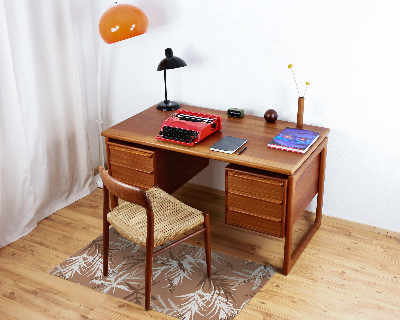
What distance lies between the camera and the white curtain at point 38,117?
2770 mm

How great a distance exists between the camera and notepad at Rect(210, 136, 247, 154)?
2.43 meters

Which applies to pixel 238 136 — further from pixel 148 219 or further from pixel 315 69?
pixel 148 219

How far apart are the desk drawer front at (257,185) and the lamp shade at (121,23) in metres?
1.08

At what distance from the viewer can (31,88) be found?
289 centimetres

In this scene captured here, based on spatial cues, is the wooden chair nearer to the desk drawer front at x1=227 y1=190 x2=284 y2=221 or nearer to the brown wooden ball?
the desk drawer front at x1=227 y1=190 x2=284 y2=221

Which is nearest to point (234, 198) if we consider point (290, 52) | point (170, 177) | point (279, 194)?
point (279, 194)

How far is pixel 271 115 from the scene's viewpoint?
9.11 feet

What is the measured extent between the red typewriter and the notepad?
4.4 inches

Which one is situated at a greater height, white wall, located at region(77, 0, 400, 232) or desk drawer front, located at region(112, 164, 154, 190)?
white wall, located at region(77, 0, 400, 232)

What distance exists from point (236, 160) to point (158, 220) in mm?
507

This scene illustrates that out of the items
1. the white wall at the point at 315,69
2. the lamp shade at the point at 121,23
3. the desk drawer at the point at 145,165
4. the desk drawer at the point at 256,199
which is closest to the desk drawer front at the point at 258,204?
the desk drawer at the point at 256,199

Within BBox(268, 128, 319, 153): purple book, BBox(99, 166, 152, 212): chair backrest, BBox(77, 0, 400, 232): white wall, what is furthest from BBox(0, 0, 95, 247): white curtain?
BBox(268, 128, 319, 153): purple book

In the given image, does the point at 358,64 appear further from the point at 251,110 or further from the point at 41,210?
the point at 41,210

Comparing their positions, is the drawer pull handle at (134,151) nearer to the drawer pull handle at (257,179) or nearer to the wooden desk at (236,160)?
the wooden desk at (236,160)
